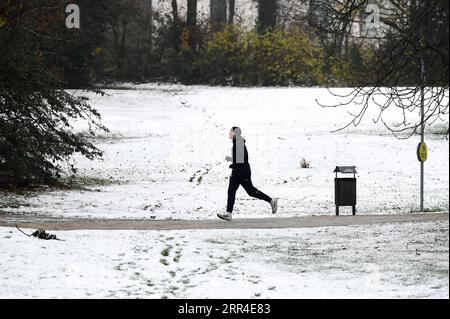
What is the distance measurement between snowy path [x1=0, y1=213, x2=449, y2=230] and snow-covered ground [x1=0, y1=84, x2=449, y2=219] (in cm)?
152

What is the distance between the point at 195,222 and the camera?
53.4 feet

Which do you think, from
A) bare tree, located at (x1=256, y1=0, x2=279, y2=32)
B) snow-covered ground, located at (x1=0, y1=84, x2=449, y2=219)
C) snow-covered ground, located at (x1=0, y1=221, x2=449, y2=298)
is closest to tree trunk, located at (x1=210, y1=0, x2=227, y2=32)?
bare tree, located at (x1=256, y1=0, x2=279, y2=32)

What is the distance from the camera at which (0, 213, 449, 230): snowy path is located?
1501 cm

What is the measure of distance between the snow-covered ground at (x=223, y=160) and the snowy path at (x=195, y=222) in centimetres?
152

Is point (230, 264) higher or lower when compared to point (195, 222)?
higher

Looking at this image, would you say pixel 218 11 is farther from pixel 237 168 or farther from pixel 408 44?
pixel 408 44

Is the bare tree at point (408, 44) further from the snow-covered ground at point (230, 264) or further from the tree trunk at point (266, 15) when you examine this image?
the tree trunk at point (266, 15)

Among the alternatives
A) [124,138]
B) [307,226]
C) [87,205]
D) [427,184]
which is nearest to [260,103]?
[124,138]

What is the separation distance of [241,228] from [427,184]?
433 inches

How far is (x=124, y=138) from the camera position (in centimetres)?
3328

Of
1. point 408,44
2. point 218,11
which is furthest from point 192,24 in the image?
point 408,44

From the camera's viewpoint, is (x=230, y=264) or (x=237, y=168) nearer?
(x=230, y=264)

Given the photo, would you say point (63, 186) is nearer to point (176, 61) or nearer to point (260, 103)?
point (260, 103)

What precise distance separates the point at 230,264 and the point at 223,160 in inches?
676
